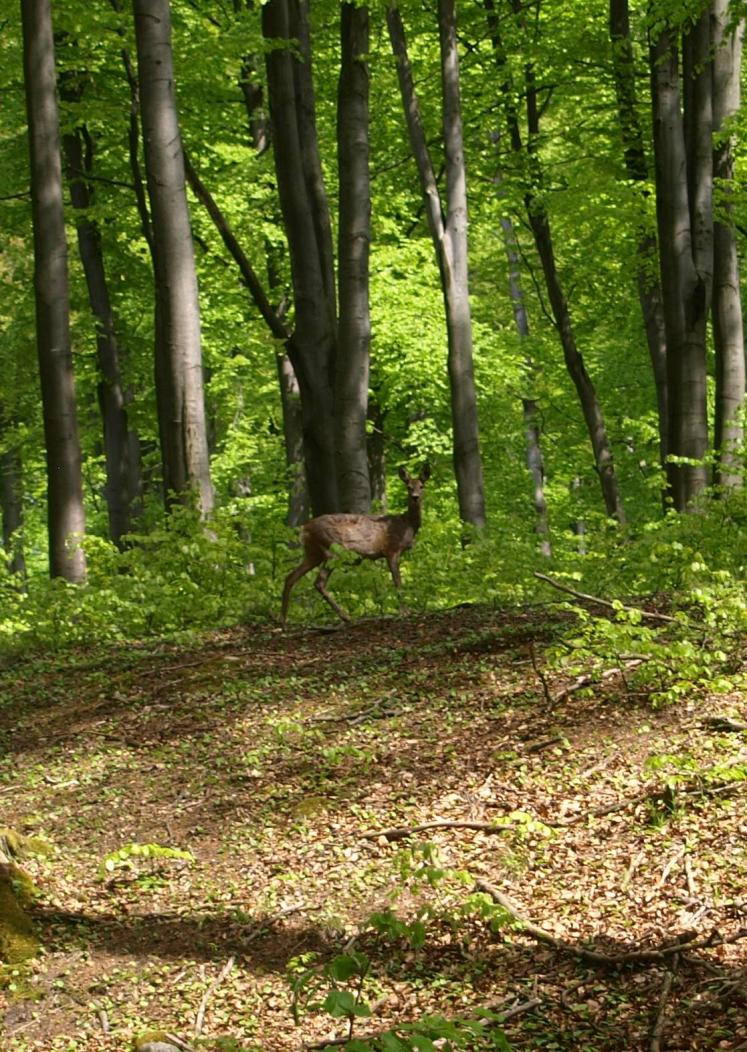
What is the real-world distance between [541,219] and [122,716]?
15.6m

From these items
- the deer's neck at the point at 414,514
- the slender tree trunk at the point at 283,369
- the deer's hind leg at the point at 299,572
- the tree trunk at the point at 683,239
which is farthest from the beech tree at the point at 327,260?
the slender tree trunk at the point at 283,369

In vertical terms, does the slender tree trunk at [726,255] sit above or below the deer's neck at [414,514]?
above

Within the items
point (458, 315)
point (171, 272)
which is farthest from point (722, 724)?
point (458, 315)

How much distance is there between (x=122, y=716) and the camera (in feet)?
27.0

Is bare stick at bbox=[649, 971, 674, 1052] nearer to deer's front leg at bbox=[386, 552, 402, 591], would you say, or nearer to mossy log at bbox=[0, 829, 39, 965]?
mossy log at bbox=[0, 829, 39, 965]

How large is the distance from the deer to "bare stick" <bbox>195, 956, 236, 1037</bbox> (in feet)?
19.5

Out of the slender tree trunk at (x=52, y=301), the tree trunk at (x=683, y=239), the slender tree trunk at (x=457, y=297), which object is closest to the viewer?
the tree trunk at (x=683, y=239)

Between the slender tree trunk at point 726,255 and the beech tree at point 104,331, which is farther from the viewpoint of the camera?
the beech tree at point 104,331

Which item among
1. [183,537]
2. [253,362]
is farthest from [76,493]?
[253,362]

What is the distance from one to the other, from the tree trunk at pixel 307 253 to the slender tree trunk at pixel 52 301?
276 centimetres

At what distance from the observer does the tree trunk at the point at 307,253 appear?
14734 millimetres

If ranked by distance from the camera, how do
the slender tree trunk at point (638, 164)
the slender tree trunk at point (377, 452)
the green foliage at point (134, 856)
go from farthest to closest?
the slender tree trunk at point (377, 452) < the slender tree trunk at point (638, 164) < the green foliage at point (134, 856)

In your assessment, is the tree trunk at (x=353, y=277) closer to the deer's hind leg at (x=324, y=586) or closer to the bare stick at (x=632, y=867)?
the deer's hind leg at (x=324, y=586)

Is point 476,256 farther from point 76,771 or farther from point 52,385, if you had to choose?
point 76,771
